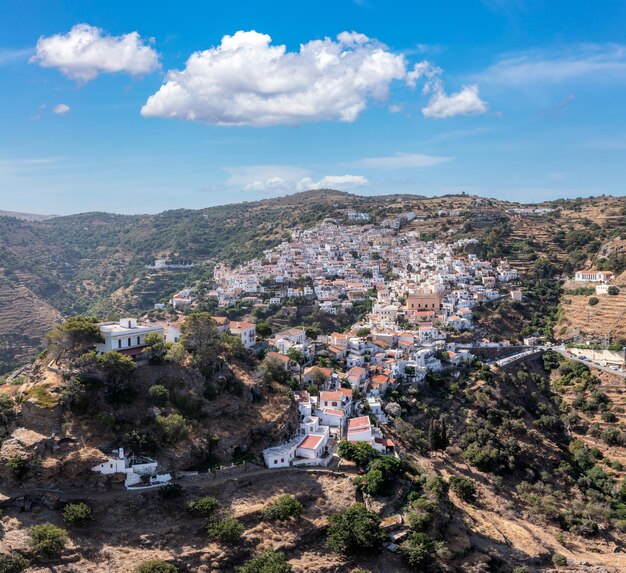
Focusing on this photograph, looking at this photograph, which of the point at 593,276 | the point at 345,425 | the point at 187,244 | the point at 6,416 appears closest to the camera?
the point at 6,416

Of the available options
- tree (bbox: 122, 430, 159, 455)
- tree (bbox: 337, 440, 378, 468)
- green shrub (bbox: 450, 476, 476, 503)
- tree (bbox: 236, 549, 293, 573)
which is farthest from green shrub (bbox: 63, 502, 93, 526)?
green shrub (bbox: 450, 476, 476, 503)

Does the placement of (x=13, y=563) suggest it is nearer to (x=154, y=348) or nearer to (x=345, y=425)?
(x=154, y=348)

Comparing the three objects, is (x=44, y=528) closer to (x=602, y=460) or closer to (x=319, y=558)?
(x=319, y=558)

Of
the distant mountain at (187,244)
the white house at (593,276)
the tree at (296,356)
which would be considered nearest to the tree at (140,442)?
the tree at (296,356)

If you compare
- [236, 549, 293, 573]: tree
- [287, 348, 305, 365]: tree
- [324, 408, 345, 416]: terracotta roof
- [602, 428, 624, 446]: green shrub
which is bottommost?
[602, 428, 624, 446]: green shrub

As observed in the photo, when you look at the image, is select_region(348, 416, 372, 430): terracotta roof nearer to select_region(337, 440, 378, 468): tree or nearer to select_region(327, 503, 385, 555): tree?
select_region(337, 440, 378, 468): tree

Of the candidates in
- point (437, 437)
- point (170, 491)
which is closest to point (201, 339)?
point (170, 491)

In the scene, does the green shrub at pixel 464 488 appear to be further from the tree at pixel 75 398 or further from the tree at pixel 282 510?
the tree at pixel 75 398
